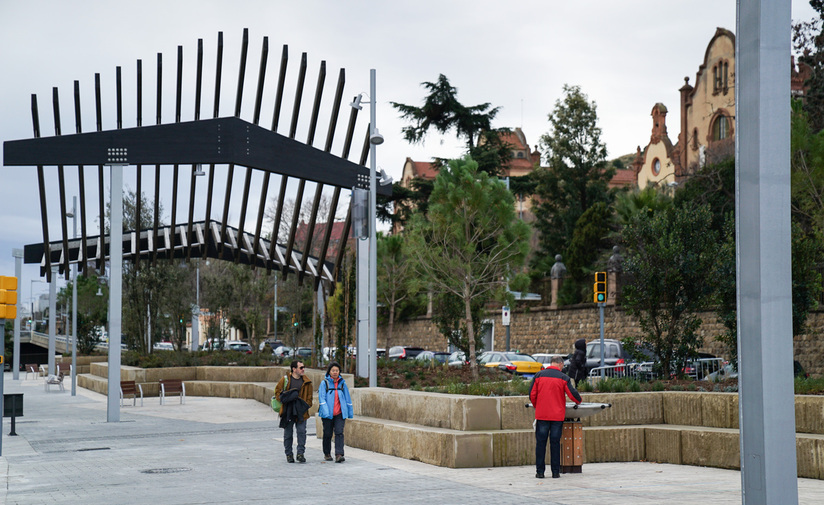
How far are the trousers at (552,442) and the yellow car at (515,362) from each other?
2094 cm

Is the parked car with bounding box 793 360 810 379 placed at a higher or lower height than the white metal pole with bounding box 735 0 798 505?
lower

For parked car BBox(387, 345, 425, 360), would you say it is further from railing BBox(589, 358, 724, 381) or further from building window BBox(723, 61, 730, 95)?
building window BBox(723, 61, 730, 95)

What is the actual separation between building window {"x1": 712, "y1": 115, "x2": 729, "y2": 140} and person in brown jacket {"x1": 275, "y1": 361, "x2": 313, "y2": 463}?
2020 inches

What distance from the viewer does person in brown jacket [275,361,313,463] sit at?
521 inches

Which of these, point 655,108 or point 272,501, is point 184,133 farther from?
point 655,108

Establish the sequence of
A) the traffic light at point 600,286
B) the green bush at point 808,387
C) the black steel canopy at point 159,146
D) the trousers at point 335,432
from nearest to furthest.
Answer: the green bush at point 808,387 → the trousers at point 335,432 → the black steel canopy at point 159,146 → the traffic light at point 600,286

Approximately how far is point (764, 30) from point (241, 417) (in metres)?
19.2

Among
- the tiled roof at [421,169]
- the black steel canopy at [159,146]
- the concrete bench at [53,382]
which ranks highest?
the tiled roof at [421,169]

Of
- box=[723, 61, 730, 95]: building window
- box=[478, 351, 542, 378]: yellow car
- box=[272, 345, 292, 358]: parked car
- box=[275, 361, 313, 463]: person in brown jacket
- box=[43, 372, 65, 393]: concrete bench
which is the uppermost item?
box=[723, 61, 730, 95]: building window

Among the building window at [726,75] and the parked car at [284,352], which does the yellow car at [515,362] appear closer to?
the parked car at [284,352]

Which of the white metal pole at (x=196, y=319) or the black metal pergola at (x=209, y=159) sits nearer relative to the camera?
the black metal pergola at (x=209, y=159)

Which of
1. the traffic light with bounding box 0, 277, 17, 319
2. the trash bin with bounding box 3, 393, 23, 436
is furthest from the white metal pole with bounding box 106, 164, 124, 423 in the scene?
the traffic light with bounding box 0, 277, 17, 319

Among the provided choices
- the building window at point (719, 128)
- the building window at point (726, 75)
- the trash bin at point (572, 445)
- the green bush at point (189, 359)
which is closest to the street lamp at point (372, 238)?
the trash bin at point (572, 445)

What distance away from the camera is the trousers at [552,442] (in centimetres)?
1117
